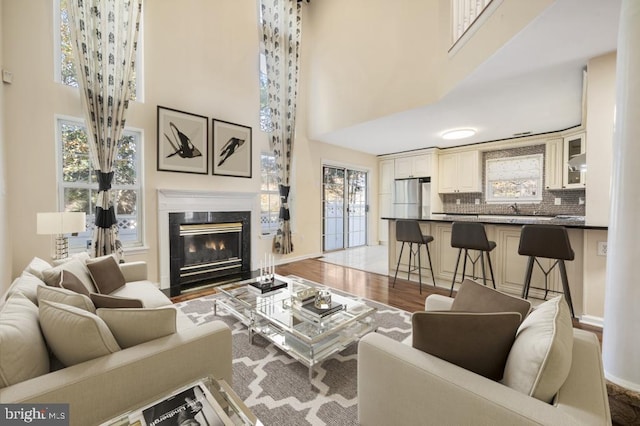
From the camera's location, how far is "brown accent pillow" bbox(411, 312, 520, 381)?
1.02 metres

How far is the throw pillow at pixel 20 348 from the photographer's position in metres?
0.91

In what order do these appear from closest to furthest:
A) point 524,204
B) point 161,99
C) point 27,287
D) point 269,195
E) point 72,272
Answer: point 27,287 < point 72,272 < point 161,99 < point 269,195 < point 524,204

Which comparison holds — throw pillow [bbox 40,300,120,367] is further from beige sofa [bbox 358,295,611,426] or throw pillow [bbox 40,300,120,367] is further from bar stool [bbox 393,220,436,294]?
bar stool [bbox 393,220,436,294]

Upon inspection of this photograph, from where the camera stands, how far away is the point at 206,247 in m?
4.34

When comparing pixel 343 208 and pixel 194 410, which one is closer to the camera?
pixel 194 410

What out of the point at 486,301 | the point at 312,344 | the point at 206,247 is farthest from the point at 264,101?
the point at 486,301

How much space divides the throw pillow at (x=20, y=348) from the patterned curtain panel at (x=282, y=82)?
13.1 feet

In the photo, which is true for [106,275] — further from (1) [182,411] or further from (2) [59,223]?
(1) [182,411]

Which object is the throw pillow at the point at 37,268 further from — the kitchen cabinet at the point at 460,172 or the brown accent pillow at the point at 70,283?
the kitchen cabinet at the point at 460,172

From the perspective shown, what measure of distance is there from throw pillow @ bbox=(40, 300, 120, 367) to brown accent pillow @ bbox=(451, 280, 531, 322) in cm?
171

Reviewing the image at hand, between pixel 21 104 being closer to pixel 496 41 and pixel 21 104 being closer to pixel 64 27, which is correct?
pixel 64 27

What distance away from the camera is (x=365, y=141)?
5.88 m

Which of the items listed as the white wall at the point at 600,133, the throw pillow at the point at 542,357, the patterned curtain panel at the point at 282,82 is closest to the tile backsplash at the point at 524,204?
the white wall at the point at 600,133

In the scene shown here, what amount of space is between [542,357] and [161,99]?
4683mm
